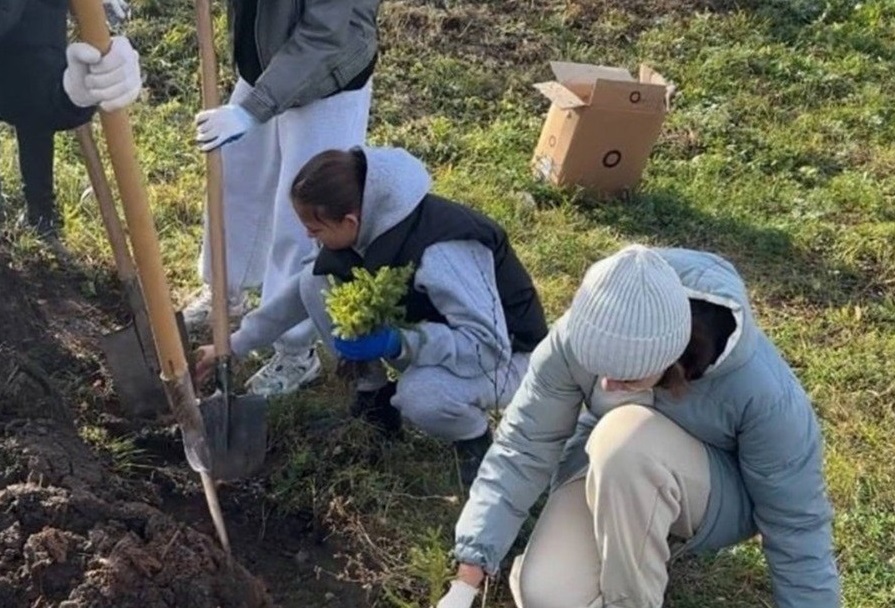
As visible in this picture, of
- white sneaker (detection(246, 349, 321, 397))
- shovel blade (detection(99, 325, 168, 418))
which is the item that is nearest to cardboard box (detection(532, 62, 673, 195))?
white sneaker (detection(246, 349, 321, 397))

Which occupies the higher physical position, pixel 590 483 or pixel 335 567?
pixel 590 483

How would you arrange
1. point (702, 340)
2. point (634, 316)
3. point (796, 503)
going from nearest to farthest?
point (634, 316)
point (702, 340)
point (796, 503)

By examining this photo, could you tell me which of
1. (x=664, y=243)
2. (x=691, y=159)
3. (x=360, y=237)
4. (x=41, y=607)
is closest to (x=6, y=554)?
(x=41, y=607)

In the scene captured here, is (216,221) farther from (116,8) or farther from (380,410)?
(116,8)

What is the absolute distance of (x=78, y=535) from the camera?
103 inches

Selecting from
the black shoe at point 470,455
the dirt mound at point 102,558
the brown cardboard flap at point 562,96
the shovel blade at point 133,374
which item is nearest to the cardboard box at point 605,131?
the brown cardboard flap at point 562,96

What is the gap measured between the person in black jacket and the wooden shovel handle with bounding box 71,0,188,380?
2.68ft

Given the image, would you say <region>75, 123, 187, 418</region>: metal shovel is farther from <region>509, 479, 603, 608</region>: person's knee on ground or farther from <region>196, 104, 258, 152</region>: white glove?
<region>509, 479, 603, 608</region>: person's knee on ground

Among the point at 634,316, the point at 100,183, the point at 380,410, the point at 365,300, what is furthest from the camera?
the point at 380,410

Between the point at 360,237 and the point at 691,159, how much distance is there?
8.58 ft

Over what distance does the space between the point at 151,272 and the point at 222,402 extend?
587 millimetres

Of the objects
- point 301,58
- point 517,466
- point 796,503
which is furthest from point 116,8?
point 796,503

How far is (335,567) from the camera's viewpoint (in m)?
3.10

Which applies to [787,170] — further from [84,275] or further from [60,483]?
[60,483]
